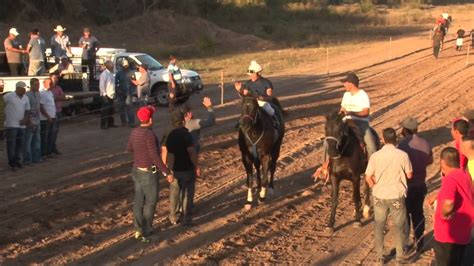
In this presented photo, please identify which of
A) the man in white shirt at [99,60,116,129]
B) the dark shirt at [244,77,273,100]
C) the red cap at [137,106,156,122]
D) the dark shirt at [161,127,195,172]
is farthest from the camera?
the man in white shirt at [99,60,116,129]

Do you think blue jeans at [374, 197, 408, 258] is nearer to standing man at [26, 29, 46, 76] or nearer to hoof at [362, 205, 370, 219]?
hoof at [362, 205, 370, 219]

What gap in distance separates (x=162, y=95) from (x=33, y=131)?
893 cm

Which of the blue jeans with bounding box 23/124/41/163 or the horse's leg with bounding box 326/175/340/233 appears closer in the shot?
the horse's leg with bounding box 326/175/340/233

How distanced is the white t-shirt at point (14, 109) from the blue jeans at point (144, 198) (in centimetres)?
534

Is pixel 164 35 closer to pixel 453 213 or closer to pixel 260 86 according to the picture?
pixel 260 86

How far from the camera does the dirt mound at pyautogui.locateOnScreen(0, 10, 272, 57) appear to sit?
4656 cm

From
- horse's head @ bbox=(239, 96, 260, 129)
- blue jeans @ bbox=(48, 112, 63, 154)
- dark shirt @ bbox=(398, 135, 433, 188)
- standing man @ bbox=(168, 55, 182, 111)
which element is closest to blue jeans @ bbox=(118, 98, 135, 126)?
standing man @ bbox=(168, 55, 182, 111)

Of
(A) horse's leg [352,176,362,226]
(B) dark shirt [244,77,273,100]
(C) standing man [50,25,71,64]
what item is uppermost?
(C) standing man [50,25,71,64]

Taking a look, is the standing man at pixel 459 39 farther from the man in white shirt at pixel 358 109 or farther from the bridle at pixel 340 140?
the bridle at pixel 340 140

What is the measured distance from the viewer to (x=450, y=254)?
7594 mm

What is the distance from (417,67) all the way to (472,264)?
1062 inches

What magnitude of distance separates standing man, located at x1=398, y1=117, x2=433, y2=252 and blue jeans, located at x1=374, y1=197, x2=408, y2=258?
1.45ft

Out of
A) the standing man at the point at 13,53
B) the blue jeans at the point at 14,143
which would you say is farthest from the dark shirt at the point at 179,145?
the standing man at the point at 13,53

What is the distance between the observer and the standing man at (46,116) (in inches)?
610
